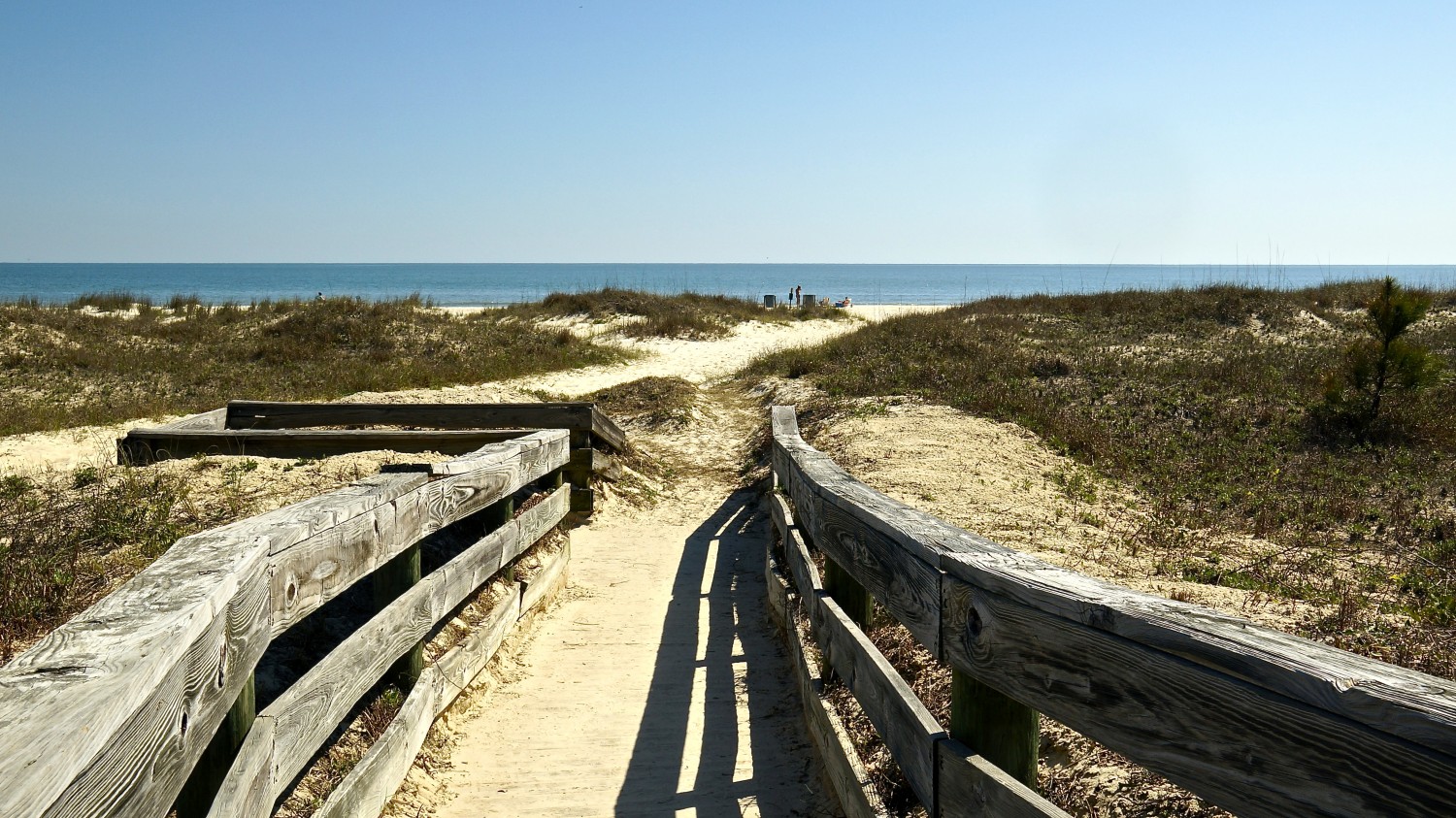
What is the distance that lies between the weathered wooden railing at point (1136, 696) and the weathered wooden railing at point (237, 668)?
6.38 feet

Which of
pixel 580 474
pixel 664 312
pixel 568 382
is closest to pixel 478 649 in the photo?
pixel 580 474

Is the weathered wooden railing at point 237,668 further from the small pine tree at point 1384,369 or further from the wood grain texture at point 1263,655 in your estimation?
the small pine tree at point 1384,369

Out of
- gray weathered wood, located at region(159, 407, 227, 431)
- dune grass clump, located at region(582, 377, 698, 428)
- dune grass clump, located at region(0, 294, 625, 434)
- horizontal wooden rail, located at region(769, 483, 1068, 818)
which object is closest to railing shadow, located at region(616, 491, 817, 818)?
horizontal wooden rail, located at region(769, 483, 1068, 818)

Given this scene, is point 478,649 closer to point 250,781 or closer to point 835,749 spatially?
point 835,749

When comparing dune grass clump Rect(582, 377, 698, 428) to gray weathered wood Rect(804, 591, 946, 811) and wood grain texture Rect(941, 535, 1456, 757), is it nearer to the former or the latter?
gray weathered wood Rect(804, 591, 946, 811)

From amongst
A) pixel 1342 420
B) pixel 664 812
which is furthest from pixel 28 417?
pixel 1342 420

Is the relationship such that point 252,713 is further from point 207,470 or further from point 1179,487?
point 1179,487

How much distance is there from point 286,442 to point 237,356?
12.6 m

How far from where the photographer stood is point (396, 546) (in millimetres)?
4133

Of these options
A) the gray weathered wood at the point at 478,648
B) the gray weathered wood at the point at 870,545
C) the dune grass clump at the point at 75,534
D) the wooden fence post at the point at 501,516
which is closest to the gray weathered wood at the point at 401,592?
the gray weathered wood at the point at 478,648

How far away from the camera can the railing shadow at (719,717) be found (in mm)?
4203

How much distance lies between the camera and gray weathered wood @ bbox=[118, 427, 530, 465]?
803 cm

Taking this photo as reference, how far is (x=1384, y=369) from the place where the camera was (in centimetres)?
1164

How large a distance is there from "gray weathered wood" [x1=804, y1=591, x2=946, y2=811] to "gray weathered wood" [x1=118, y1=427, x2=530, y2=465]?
4.50 m
